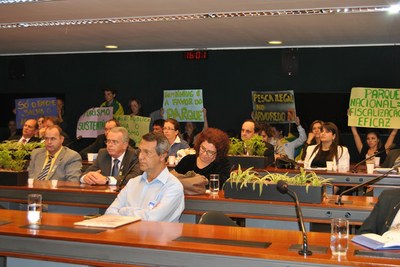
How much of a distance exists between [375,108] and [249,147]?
10.7 ft

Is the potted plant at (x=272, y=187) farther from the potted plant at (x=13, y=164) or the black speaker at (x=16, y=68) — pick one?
the black speaker at (x=16, y=68)

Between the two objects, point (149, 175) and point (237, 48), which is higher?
point (237, 48)

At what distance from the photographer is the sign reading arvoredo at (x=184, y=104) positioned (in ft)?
37.3

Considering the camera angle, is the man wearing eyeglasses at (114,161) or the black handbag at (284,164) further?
the black handbag at (284,164)

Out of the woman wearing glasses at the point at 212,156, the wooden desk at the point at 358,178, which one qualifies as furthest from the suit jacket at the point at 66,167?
the wooden desk at the point at 358,178

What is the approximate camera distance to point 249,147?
7625 mm

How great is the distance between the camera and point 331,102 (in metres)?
11.3

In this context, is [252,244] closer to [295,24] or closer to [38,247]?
[38,247]

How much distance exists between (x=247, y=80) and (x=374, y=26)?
3622 millimetres

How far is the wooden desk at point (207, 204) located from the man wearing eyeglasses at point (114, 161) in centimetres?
20

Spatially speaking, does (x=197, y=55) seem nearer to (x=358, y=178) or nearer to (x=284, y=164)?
(x=284, y=164)

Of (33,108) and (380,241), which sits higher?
(33,108)

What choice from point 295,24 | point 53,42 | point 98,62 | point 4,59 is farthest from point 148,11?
point 4,59

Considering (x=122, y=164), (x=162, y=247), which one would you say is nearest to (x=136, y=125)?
(x=122, y=164)
